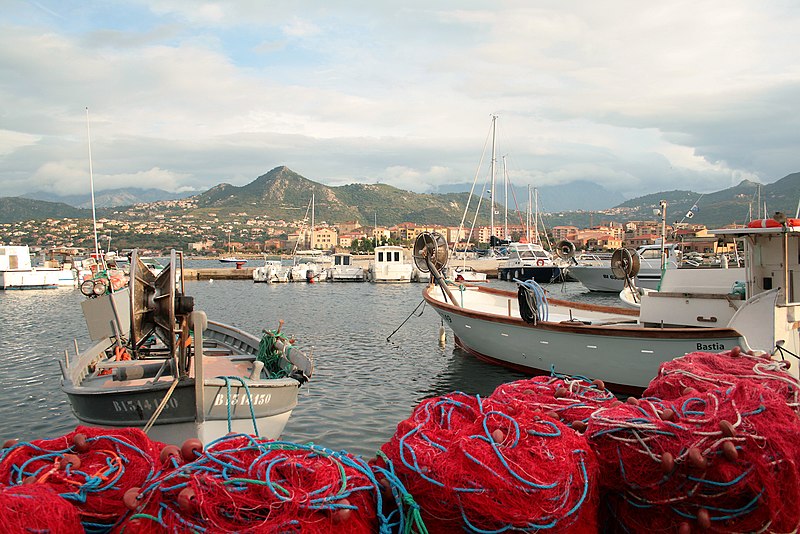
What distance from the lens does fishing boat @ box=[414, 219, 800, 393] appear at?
11266 millimetres

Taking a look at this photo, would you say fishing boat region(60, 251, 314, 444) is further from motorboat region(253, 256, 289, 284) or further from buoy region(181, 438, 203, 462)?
motorboat region(253, 256, 289, 284)

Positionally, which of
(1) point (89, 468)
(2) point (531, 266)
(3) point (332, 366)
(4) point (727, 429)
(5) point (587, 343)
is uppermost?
(4) point (727, 429)

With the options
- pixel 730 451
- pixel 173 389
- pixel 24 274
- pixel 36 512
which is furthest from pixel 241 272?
pixel 730 451

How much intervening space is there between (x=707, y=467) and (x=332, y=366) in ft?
50.8

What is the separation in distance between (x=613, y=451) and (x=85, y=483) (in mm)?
3278

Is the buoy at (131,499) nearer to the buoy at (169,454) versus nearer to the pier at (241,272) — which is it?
the buoy at (169,454)

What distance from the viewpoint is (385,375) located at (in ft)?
56.5

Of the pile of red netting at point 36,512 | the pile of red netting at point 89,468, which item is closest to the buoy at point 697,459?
the pile of red netting at point 89,468

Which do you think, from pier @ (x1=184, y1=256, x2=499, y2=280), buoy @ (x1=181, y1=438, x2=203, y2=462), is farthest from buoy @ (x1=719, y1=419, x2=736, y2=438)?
pier @ (x1=184, y1=256, x2=499, y2=280)

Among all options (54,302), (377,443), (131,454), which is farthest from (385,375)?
(54,302)

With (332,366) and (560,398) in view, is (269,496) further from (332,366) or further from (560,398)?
(332,366)

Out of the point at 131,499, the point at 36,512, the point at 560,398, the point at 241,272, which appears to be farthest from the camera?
the point at 241,272

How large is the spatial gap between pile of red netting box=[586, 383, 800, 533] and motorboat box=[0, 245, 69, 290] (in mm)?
63850

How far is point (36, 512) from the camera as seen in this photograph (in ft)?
10.3
